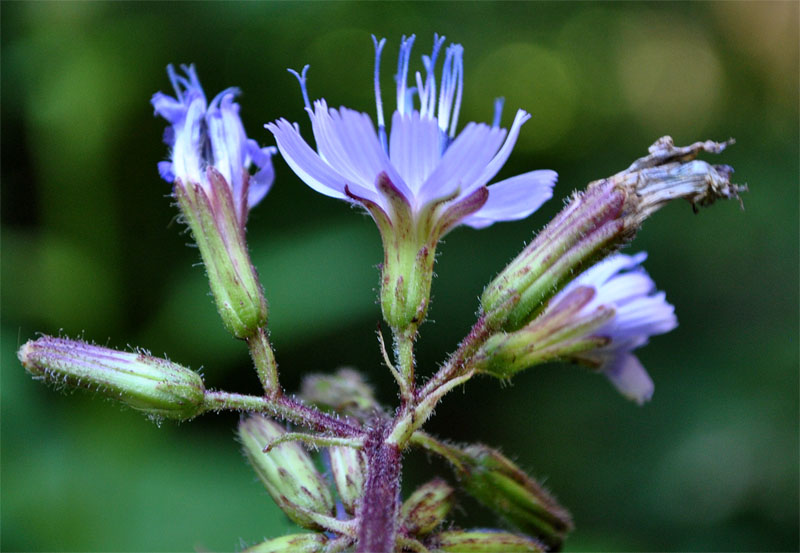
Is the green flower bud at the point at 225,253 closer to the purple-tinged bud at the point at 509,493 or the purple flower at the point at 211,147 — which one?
the purple flower at the point at 211,147

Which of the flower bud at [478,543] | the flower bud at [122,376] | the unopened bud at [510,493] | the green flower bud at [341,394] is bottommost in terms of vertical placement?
the flower bud at [478,543]

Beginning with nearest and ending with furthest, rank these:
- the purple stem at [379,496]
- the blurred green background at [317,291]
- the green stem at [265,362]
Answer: the purple stem at [379,496] → the green stem at [265,362] → the blurred green background at [317,291]

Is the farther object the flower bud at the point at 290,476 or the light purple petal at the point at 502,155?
the flower bud at the point at 290,476

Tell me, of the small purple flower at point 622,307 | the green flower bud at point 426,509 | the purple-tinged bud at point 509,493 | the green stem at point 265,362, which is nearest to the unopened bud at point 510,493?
the purple-tinged bud at point 509,493

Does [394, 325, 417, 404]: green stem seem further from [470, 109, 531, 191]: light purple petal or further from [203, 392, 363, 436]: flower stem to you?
[470, 109, 531, 191]: light purple petal

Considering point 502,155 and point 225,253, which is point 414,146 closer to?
point 502,155

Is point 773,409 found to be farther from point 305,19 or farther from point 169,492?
point 305,19
